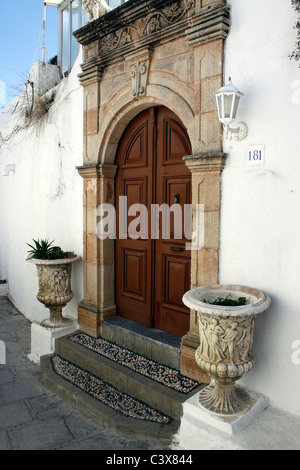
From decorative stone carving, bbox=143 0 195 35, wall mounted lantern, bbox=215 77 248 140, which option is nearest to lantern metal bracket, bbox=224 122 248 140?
wall mounted lantern, bbox=215 77 248 140

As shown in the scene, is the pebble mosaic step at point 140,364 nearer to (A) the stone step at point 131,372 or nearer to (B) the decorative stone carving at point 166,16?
(A) the stone step at point 131,372

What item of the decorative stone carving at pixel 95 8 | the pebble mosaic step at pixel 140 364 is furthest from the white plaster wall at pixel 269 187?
the decorative stone carving at pixel 95 8

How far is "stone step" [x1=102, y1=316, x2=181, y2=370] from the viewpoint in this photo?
3.87 metres

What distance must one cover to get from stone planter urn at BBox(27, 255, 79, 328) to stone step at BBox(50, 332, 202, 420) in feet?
1.47

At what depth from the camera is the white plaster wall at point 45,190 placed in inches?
206

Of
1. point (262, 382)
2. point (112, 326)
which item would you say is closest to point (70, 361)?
point (112, 326)

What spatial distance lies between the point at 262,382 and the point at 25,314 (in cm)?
505

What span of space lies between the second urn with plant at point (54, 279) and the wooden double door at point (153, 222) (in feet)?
2.21

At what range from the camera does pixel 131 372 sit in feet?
12.4

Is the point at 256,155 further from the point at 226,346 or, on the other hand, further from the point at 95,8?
the point at 95,8

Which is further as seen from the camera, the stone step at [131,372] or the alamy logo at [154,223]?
the alamy logo at [154,223]

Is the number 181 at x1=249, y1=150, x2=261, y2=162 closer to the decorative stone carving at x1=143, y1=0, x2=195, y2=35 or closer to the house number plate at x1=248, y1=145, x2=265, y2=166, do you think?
the house number plate at x1=248, y1=145, x2=265, y2=166

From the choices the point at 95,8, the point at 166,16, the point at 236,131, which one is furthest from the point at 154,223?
the point at 95,8

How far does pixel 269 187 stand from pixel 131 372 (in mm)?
2223
